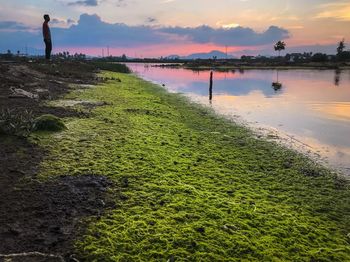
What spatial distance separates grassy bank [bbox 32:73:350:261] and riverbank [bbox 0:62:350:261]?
2 centimetres

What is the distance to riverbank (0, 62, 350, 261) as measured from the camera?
500 cm

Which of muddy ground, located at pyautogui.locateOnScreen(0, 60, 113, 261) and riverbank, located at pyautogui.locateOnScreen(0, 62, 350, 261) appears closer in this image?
muddy ground, located at pyautogui.locateOnScreen(0, 60, 113, 261)

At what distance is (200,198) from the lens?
21.7ft

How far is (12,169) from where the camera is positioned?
7.19 m

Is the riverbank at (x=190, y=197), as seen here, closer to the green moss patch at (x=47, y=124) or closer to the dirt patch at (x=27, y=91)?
the green moss patch at (x=47, y=124)

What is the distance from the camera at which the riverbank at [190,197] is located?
4996 mm

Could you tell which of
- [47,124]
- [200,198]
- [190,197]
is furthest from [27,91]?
[200,198]

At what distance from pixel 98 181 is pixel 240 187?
3003 mm

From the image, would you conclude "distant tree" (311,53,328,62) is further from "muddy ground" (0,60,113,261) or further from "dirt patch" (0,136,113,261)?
"dirt patch" (0,136,113,261)

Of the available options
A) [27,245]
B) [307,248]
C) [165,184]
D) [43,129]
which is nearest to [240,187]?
[165,184]

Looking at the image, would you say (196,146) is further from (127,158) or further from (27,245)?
(27,245)

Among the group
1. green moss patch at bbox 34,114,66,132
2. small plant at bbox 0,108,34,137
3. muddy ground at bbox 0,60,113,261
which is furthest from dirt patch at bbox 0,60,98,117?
muddy ground at bbox 0,60,113,261

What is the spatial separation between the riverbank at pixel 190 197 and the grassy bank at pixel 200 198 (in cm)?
2

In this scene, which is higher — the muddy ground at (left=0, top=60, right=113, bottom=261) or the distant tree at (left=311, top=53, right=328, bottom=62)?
the distant tree at (left=311, top=53, right=328, bottom=62)
